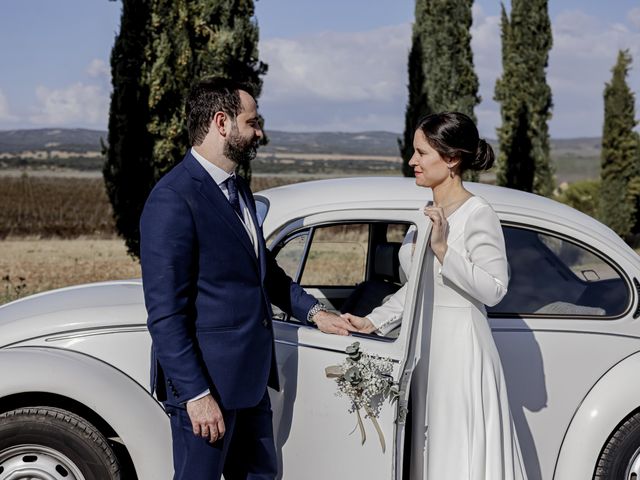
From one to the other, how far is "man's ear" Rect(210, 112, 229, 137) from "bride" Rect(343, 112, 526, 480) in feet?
2.77

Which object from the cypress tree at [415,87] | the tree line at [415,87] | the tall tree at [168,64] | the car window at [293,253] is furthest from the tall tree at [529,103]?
the car window at [293,253]

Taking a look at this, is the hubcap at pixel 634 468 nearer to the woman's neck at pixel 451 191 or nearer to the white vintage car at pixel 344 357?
the white vintage car at pixel 344 357

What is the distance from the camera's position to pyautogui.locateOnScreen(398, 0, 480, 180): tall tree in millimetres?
18125

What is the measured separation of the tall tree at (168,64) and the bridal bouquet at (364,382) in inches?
350

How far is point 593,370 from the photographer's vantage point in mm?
4004

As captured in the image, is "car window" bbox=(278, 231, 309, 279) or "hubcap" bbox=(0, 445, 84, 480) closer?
"hubcap" bbox=(0, 445, 84, 480)

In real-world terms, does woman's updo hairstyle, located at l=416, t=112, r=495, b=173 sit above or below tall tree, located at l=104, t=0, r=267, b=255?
below

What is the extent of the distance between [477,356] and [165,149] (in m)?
9.38

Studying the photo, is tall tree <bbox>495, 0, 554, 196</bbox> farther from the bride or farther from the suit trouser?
the suit trouser

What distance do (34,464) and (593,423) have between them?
2511 millimetres

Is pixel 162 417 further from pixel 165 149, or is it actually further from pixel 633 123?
pixel 633 123

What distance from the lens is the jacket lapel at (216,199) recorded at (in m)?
3.16

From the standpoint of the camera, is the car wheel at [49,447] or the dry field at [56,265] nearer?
the car wheel at [49,447]

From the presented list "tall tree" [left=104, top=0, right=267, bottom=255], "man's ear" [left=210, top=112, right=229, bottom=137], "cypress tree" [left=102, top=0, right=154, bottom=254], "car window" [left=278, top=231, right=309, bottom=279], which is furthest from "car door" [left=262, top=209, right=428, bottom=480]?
"cypress tree" [left=102, top=0, right=154, bottom=254]
